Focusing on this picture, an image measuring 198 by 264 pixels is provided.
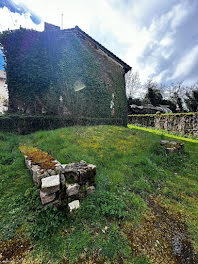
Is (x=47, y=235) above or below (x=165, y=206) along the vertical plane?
above

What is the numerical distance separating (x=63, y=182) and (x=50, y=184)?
26cm

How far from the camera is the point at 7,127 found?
6.44 meters

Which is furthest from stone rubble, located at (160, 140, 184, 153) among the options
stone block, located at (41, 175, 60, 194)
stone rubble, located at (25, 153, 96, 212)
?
stone block, located at (41, 175, 60, 194)

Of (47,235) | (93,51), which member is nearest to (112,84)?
(93,51)

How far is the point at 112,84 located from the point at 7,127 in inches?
362

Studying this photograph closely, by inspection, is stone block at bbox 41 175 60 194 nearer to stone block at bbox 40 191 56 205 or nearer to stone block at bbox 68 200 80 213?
stone block at bbox 40 191 56 205

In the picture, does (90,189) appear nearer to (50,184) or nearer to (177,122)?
(50,184)

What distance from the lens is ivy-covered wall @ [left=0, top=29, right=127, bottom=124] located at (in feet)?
26.2

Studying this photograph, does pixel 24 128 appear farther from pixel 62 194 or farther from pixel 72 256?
pixel 72 256

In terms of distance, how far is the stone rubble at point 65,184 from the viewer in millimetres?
2029

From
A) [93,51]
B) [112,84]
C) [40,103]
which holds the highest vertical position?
[93,51]

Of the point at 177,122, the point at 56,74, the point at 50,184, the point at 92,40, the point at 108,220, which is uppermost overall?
the point at 92,40

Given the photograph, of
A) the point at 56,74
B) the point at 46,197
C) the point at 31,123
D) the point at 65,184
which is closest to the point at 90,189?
the point at 65,184

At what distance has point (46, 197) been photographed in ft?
6.55
